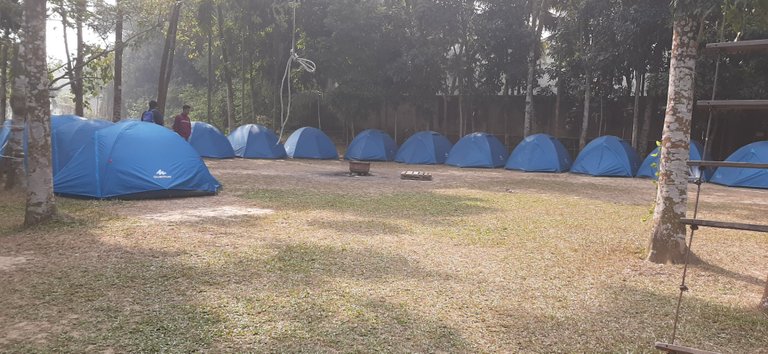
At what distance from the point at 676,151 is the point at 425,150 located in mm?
13954

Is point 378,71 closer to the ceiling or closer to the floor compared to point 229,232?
closer to the ceiling

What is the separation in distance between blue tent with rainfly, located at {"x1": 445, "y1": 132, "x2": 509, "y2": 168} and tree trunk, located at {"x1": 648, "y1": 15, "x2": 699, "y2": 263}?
1247 centimetres

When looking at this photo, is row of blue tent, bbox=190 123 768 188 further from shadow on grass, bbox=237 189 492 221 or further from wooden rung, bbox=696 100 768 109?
wooden rung, bbox=696 100 768 109

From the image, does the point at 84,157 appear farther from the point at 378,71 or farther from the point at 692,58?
the point at 378,71

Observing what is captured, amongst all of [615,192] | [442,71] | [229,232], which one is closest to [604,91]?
[442,71]

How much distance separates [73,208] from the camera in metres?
7.49

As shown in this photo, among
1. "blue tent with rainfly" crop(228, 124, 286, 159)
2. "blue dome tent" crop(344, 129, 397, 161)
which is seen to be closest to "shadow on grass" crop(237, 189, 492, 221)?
"blue tent with rainfly" crop(228, 124, 286, 159)

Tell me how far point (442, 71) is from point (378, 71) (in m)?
2.58

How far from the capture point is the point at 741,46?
3170 millimetres

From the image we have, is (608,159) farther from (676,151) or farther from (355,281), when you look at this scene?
Answer: (355,281)

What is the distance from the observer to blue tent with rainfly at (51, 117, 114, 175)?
8758 millimetres

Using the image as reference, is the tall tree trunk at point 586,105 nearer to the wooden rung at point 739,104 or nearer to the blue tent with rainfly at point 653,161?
the blue tent with rainfly at point 653,161

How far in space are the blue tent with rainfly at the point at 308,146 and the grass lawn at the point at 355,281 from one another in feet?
34.7

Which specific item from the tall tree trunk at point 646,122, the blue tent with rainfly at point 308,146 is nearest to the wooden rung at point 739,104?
the tall tree trunk at point 646,122
